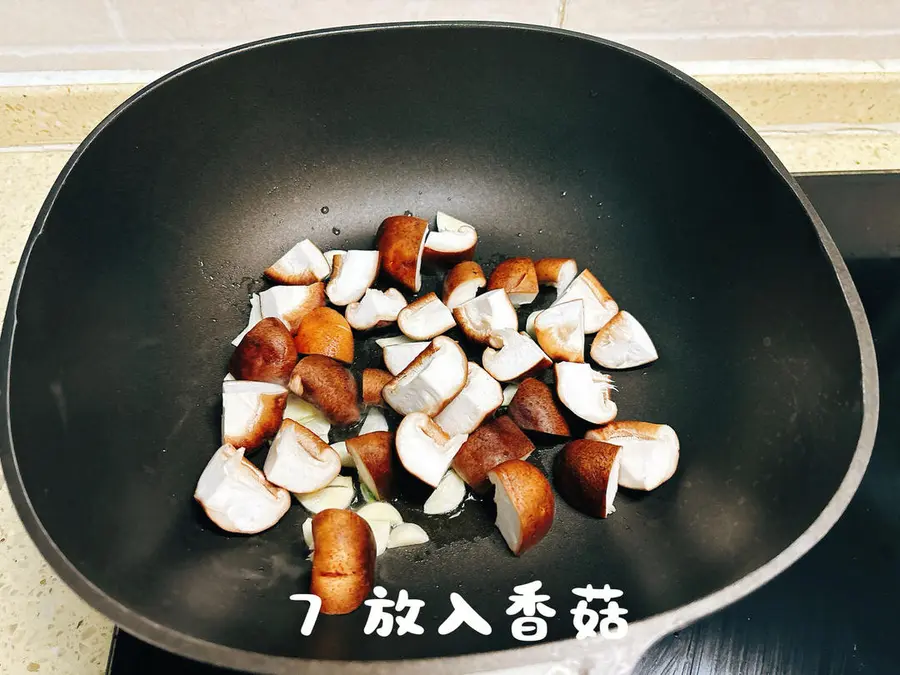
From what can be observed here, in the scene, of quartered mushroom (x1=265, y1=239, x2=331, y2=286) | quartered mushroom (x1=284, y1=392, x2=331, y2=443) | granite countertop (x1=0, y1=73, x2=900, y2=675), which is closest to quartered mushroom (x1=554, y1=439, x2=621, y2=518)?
quartered mushroom (x1=284, y1=392, x2=331, y2=443)

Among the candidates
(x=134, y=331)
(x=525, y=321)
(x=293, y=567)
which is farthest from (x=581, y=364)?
(x=134, y=331)

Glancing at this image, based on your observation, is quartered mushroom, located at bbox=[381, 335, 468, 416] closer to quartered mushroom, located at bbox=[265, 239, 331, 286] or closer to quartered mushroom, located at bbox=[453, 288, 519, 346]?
quartered mushroom, located at bbox=[453, 288, 519, 346]

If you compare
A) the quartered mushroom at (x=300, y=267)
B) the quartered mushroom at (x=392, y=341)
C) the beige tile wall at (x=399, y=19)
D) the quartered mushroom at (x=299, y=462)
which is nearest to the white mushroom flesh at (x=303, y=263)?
the quartered mushroom at (x=300, y=267)

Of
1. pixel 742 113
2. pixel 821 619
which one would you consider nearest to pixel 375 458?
pixel 821 619

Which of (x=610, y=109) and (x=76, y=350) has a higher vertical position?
(x=610, y=109)

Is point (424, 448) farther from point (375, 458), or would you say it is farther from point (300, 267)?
point (300, 267)

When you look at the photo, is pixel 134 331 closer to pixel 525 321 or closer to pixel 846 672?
pixel 525 321

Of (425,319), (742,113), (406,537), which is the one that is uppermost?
(742,113)
